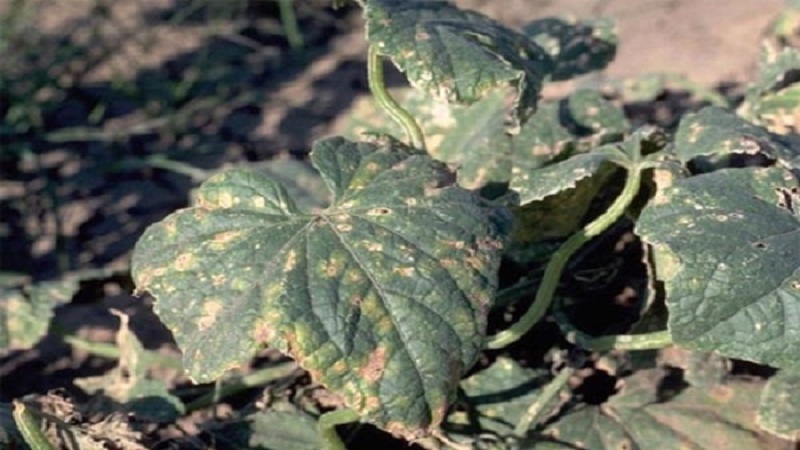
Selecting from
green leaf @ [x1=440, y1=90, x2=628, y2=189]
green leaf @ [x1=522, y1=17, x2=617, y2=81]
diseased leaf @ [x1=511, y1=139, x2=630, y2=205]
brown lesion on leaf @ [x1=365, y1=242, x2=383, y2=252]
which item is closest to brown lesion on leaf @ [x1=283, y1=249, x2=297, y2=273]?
brown lesion on leaf @ [x1=365, y1=242, x2=383, y2=252]

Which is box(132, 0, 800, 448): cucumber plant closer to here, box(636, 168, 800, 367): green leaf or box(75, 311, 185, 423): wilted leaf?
box(636, 168, 800, 367): green leaf

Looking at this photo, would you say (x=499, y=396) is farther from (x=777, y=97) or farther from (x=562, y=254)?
(x=777, y=97)

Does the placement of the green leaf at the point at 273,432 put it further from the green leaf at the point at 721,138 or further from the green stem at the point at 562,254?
the green leaf at the point at 721,138

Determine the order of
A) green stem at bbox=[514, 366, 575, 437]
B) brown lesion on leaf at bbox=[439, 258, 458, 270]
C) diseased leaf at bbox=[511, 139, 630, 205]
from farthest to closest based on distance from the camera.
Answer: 1. green stem at bbox=[514, 366, 575, 437]
2. diseased leaf at bbox=[511, 139, 630, 205]
3. brown lesion on leaf at bbox=[439, 258, 458, 270]

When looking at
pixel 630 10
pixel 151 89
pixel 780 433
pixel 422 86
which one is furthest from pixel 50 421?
pixel 630 10

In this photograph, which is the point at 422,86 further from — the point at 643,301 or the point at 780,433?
the point at 780,433

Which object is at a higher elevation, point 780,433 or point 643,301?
point 643,301
